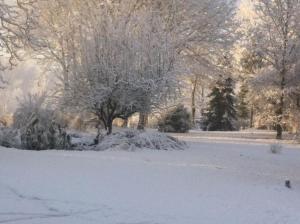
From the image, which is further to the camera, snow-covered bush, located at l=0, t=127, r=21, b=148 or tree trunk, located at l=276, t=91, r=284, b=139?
tree trunk, located at l=276, t=91, r=284, b=139

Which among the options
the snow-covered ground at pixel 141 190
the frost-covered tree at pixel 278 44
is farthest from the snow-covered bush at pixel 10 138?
the frost-covered tree at pixel 278 44

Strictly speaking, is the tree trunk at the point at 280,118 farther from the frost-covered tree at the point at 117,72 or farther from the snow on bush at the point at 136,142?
the snow on bush at the point at 136,142

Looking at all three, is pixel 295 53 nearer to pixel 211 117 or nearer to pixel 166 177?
pixel 211 117

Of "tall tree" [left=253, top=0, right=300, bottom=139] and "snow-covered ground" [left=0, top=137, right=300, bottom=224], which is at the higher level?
"tall tree" [left=253, top=0, right=300, bottom=139]

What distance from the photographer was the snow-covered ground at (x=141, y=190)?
8.23 metres

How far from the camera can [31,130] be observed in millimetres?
17469

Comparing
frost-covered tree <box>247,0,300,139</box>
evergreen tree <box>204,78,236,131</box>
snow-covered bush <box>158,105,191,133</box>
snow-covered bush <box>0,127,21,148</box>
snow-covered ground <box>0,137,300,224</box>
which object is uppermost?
frost-covered tree <box>247,0,300,139</box>

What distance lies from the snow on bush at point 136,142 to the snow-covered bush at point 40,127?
1.13m

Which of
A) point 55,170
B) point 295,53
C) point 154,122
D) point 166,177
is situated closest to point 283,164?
point 166,177

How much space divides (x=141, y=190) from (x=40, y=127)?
795cm

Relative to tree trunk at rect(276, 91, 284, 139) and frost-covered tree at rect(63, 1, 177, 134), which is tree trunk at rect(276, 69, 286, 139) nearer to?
tree trunk at rect(276, 91, 284, 139)

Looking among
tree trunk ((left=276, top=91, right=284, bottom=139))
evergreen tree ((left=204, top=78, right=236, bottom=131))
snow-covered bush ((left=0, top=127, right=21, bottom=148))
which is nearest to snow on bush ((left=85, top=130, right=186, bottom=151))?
snow-covered bush ((left=0, top=127, right=21, bottom=148))

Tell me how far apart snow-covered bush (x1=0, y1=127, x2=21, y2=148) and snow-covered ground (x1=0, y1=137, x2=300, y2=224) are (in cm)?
230

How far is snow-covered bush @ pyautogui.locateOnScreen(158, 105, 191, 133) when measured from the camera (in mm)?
33062
